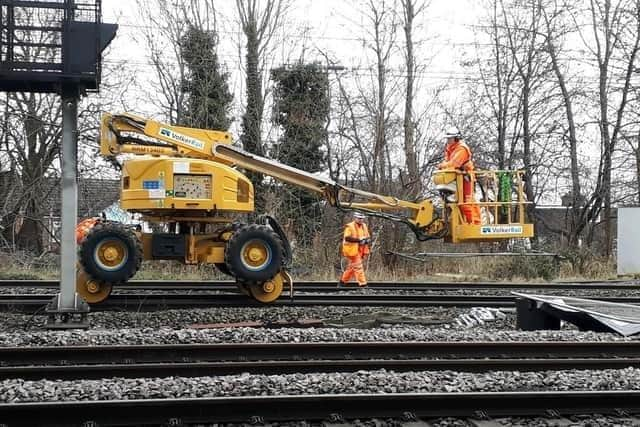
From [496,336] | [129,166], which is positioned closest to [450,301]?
[496,336]

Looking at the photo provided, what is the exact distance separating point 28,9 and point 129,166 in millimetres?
2818

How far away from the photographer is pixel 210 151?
40.3ft

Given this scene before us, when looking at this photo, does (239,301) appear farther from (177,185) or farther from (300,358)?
(300,358)

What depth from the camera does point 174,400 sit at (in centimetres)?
554

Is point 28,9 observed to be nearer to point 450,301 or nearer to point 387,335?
point 387,335

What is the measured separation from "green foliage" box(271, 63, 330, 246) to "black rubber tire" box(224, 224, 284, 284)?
1327 cm

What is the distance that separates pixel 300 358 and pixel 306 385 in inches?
60.5

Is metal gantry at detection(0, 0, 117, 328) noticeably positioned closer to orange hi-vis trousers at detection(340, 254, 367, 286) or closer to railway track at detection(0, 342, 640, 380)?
railway track at detection(0, 342, 640, 380)

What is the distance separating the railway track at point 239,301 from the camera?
38.6ft

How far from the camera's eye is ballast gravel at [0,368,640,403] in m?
6.06

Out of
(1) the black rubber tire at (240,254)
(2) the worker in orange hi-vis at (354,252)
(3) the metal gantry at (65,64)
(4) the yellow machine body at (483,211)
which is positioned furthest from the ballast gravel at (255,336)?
(2) the worker in orange hi-vis at (354,252)

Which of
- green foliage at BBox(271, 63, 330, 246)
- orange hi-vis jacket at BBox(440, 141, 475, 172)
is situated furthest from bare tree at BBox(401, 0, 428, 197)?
orange hi-vis jacket at BBox(440, 141, 475, 172)

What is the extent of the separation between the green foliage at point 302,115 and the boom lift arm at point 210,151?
39.7 feet

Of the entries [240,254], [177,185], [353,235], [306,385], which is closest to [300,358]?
[306,385]
